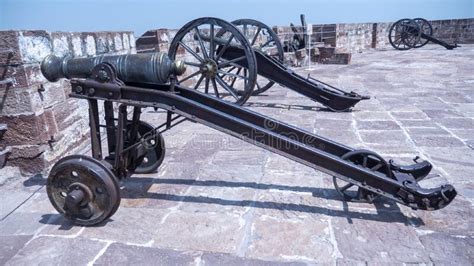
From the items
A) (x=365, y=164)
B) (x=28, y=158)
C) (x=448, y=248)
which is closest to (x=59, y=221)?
(x=28, y=158)

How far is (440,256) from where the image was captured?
223cm

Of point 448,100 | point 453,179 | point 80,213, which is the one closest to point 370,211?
point 453,179

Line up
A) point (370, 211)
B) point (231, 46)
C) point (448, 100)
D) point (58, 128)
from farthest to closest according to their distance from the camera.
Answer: point (448, 100) → point (231, 46) → point (58, 128) → point (370, 211)

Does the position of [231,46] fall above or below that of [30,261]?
above

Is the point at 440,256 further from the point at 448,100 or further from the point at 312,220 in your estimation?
the point at 448,100

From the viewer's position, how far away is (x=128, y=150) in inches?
116

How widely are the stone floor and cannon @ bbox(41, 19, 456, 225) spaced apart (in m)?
0.20

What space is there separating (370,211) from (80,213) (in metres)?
2.00

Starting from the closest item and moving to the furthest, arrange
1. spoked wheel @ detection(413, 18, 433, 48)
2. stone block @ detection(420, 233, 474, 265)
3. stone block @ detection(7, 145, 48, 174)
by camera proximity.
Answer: stone block @ detection(420, 233, 474, 265)
stone block @ detection(7, 145, 48, 174)
spoked wheel @ detection(413, 18, 433, 48)

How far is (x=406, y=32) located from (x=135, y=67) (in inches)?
687

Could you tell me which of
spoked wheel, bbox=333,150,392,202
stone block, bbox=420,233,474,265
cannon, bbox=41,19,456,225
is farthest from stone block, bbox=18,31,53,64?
stone block, bbox=420,233,474,265

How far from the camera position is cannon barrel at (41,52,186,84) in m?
2.64

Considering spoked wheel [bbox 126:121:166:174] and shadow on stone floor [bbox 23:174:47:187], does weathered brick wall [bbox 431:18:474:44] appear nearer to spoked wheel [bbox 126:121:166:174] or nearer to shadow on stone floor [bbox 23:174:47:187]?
spoked wheel [bbox 126:121:166:174]

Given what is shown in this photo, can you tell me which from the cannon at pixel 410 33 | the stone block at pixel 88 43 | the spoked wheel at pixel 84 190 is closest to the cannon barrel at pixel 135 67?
the spoked wheel at pixel 84 190
